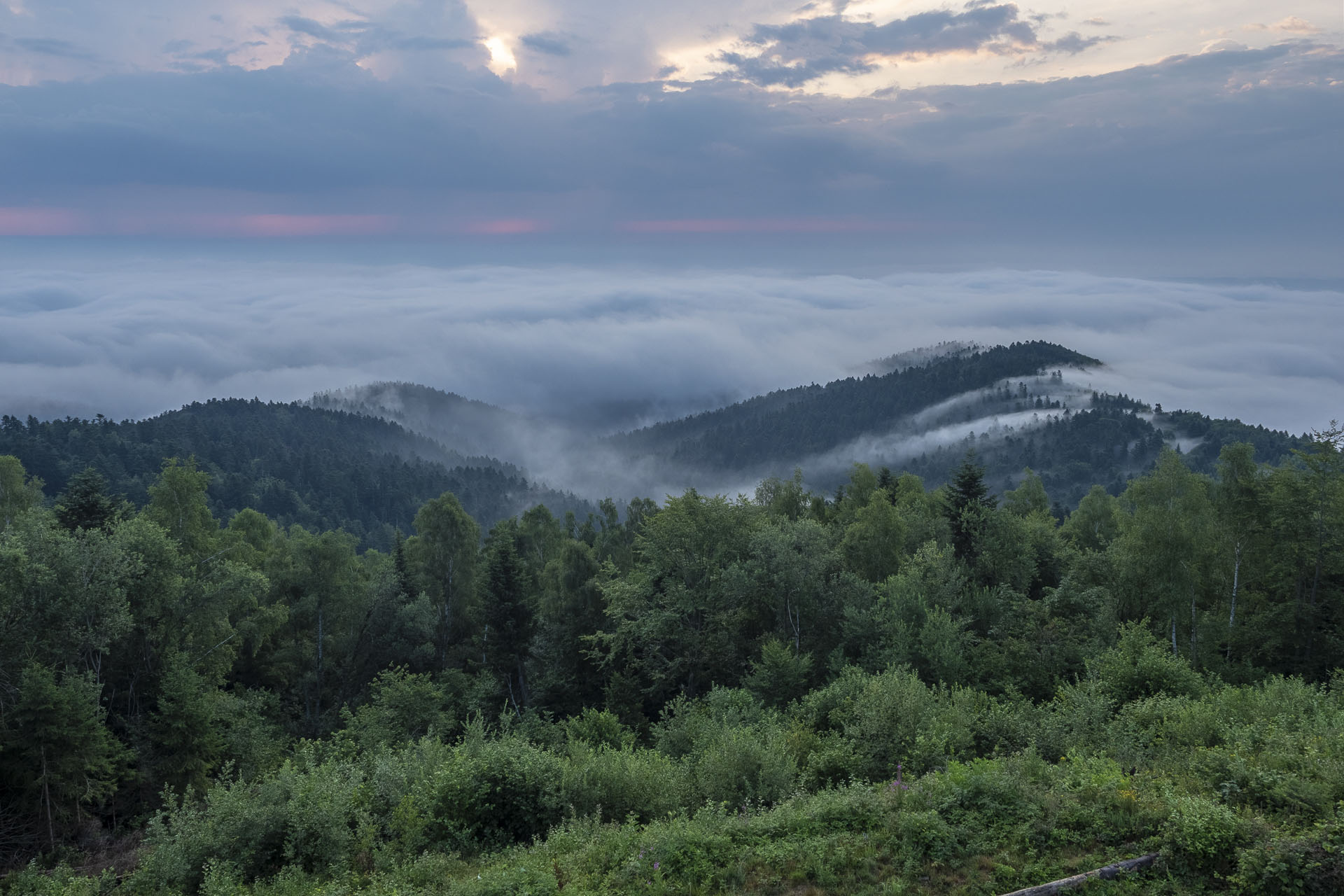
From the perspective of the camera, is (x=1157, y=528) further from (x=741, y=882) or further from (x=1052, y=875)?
(x=741, y=882)

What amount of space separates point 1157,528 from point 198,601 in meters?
50.0

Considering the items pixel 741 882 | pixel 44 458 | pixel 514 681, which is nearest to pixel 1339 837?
pixel 741 882

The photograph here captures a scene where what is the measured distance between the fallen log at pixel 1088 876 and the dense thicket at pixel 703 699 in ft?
1.32

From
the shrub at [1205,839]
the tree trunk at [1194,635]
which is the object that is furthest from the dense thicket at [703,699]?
the tree trunk at [1194,635]

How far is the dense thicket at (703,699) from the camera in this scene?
14789mm

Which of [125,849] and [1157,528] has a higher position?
[1157,528]

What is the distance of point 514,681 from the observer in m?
54.6

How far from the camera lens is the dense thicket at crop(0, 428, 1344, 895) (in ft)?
48.5

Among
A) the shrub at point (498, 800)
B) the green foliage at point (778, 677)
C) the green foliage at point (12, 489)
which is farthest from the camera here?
the green foliage at point (12, 489)

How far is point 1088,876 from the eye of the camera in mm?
12578

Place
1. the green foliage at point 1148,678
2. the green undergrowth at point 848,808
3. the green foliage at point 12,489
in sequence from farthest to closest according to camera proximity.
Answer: the green foliage at point 12,489 < the green foliage at point 1148,678 < the green undergrowth at point 848,808

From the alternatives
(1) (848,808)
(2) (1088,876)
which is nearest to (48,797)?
(1) (848,808)

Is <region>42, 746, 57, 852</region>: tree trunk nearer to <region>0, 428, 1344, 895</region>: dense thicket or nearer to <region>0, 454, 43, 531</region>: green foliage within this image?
<region>0, 428, 1344, 895</region>: dense thicket

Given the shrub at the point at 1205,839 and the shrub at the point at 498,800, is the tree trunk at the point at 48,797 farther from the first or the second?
the shrub at the point at 1205,839
